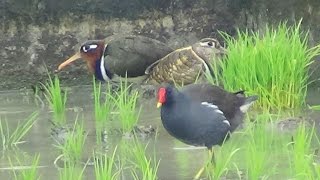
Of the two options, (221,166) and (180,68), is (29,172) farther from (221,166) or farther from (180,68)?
(180,68)

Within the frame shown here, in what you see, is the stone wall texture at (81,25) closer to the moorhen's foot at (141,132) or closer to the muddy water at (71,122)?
the muddy water at (71,122)

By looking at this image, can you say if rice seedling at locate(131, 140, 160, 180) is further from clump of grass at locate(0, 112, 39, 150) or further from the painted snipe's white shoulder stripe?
the painted snipe's white shoulder stripe

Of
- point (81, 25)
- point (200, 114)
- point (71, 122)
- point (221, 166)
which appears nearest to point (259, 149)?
point (221, 166)

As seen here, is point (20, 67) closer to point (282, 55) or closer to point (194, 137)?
point (282, 55)

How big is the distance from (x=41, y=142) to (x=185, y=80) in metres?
1.68

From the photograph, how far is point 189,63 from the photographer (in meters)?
7.68

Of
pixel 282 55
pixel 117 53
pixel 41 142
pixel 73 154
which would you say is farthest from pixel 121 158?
pixel 117 53

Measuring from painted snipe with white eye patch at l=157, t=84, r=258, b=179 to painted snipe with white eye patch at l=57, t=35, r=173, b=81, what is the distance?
2.27m

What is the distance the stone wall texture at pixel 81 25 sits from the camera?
928 centimetres

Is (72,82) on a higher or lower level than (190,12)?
lower

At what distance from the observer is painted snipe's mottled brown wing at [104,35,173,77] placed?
322 inches

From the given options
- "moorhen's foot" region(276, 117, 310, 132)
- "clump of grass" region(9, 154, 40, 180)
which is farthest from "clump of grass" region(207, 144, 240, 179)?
"clump of grass" region(9, 154, 40, 180)

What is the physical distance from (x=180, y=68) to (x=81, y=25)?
78.9 inches

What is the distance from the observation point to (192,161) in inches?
227
